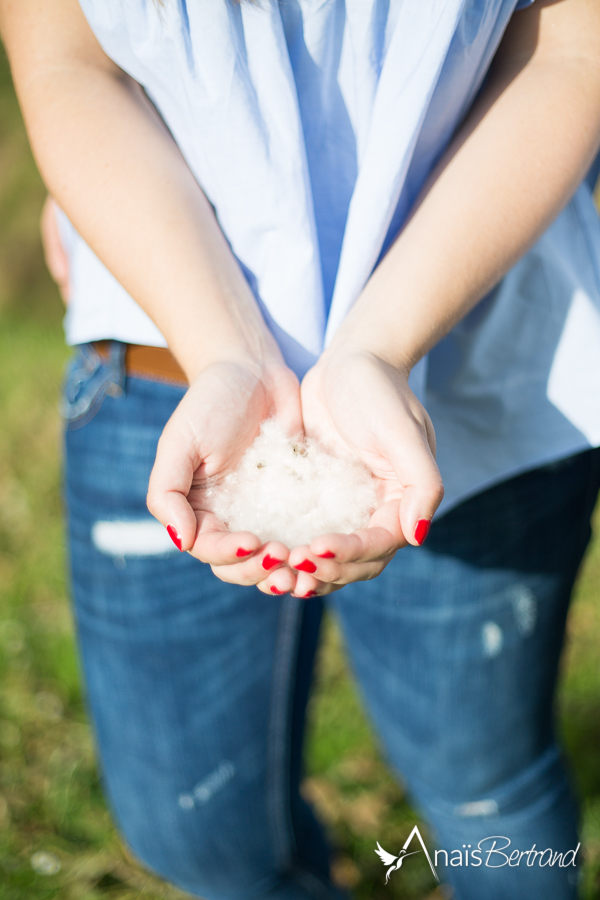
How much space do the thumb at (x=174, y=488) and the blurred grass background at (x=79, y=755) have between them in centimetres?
150

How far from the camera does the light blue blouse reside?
1040 mm

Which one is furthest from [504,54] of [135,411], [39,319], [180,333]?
[39,319]

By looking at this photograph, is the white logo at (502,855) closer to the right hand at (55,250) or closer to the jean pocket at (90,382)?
the jean pocket at (90,382)

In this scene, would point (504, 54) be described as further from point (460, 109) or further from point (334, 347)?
point (334, 347)

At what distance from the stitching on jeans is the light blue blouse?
432 mm

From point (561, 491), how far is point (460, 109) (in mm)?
742

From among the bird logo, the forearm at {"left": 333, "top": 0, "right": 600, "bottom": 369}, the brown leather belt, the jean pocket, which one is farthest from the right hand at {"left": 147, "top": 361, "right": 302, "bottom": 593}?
the bird logo

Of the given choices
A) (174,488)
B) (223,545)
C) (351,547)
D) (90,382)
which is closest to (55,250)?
(90,382)

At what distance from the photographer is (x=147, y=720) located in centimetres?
144

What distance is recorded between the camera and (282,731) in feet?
5.02

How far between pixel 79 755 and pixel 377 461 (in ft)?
6.15

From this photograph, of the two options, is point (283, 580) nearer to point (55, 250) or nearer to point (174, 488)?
point (174, 488)

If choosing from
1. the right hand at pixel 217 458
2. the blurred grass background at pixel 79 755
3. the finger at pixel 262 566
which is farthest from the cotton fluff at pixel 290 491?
the blurred grass background at pixel 79 755

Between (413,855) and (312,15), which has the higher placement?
(312,15)
